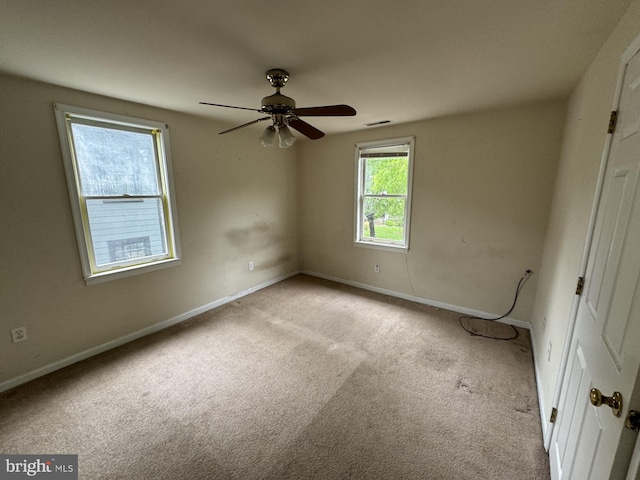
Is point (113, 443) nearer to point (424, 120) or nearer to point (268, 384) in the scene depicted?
point (268, 384)

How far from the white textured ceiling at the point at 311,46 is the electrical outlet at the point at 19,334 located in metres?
1.89

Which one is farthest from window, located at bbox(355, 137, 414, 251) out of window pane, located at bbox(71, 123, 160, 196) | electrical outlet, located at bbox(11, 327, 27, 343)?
electrical outlet, located at bbox(11, 327, 27, 343)

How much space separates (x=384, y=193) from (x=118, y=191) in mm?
3082

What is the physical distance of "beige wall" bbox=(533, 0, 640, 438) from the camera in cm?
134

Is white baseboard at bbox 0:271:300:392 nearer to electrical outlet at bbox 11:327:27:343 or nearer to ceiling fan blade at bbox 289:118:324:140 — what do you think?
electrical outlet at bbox 11:327:27:343

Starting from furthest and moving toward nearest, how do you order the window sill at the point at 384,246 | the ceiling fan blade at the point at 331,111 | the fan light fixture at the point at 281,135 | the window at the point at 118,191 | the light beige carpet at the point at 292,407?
the window sill at the point at 384,246, the window at the point at 118,191, the fan light fixture at the point at 281,135, the ceiling fan blade at the point at 331,111, the light beige carpet at the point at 292,407

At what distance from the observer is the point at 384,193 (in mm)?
3703

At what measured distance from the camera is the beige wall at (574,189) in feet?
4.38

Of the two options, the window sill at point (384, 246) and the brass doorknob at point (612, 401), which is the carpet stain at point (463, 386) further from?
the window sill at point (384, 246)

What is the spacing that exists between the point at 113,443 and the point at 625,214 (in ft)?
9.02

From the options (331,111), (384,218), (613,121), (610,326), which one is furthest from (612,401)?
(384,218)

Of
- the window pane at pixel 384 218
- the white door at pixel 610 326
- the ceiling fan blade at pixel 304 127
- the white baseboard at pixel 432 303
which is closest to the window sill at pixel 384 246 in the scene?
the window pane at pixel 384 218

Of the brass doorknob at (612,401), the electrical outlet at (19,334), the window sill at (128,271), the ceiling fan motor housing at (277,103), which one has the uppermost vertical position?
the ceiling fan motor housing at (277,103)

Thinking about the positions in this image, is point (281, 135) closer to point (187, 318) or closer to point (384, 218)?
point (384, 218)
